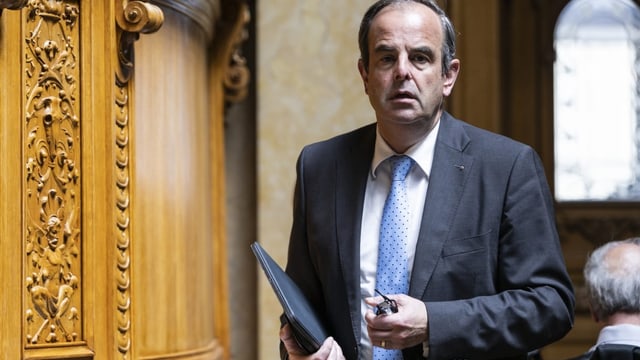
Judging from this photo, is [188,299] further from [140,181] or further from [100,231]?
[100,231]

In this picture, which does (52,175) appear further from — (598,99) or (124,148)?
(598,99)

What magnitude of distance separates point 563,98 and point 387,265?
→ 20.7ft

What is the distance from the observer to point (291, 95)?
19.5 feet

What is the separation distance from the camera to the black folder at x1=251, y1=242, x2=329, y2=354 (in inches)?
102

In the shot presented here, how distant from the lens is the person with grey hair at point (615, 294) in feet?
10.9

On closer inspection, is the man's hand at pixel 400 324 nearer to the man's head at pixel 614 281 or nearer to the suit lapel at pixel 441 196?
the suit lapel at pixel 441 196

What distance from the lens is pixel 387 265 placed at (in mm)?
2756

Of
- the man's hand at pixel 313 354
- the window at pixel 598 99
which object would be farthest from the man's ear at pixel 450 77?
the window at pixel 598 99

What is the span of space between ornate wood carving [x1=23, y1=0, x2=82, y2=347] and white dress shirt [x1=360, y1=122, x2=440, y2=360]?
1.19 metres

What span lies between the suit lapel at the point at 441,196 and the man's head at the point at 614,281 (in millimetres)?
818

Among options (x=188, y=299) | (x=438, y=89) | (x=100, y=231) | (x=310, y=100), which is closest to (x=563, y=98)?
(x=310, y=100)

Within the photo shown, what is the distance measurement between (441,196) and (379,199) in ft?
0.58

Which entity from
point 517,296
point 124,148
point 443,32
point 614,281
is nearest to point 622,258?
point 614,281

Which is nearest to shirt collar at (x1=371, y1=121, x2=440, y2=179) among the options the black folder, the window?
the black folder
